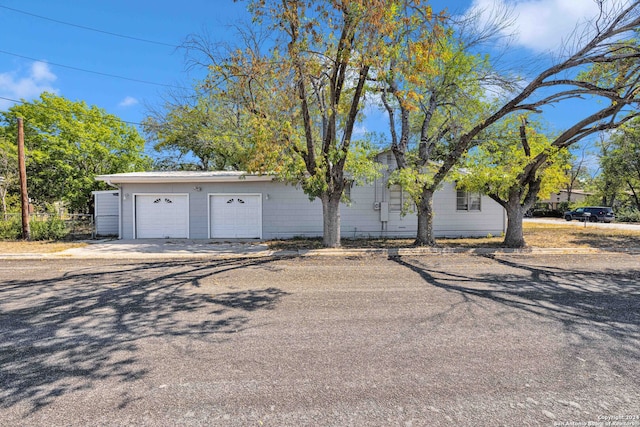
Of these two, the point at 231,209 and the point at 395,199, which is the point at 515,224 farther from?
the point at 231,209

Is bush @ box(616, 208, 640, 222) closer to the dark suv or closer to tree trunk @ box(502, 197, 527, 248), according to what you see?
the dark suv

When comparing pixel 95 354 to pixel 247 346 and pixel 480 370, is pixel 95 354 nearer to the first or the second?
pixel 247 346

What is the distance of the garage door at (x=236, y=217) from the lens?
1406cm

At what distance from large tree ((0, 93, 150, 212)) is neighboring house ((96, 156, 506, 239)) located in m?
11.6

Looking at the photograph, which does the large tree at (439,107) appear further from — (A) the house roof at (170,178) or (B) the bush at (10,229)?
(B) the bush at (10,229)

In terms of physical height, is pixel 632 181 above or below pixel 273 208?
above

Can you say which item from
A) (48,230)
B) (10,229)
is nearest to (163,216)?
(48,230)

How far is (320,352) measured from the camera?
3.47 m

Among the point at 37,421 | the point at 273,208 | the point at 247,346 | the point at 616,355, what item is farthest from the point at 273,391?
the point at 273,208

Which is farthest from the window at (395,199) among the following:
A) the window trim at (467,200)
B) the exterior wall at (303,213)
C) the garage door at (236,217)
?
the garage door at (236,217)

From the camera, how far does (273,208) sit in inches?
556

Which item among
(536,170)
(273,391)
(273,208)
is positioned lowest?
(273,391)

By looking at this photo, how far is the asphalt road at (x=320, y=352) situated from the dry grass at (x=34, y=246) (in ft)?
15.0

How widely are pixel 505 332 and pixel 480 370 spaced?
3.83 feet
